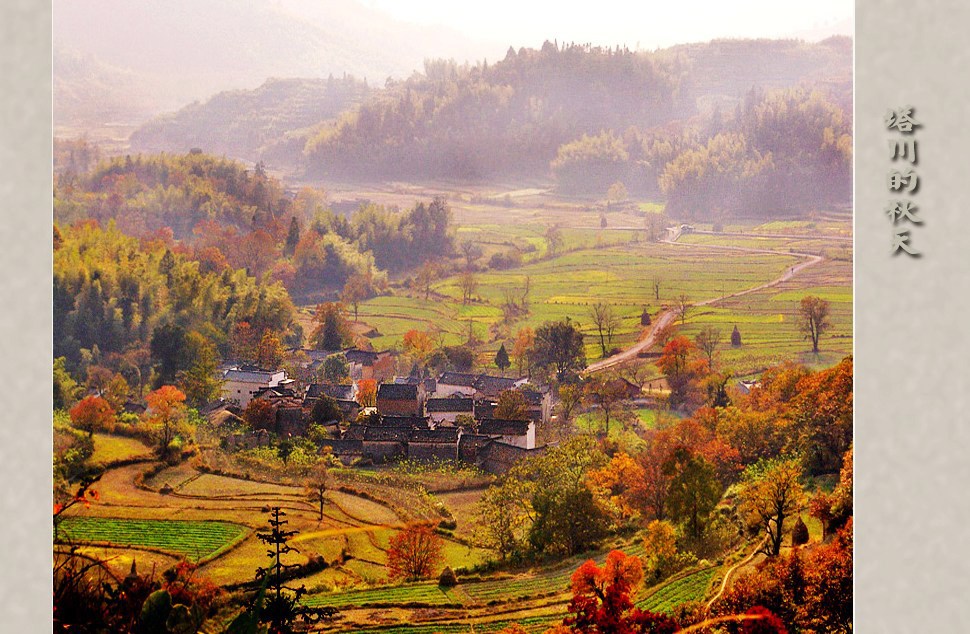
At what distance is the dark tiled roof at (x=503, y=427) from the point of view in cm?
615

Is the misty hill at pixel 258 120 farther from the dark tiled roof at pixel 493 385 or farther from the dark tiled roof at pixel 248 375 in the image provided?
the dark tiled roof at pixel 493 385

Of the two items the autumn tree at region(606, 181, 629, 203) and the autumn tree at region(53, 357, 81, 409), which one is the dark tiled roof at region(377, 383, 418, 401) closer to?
the autumn tree at region(606, 181, 629, 203)

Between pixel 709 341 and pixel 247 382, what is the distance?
9.55 feet

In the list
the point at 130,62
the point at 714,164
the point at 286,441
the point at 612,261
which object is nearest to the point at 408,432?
the point at 286,441

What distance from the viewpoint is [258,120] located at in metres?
6.62

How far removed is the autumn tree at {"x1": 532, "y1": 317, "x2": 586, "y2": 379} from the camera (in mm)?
6227

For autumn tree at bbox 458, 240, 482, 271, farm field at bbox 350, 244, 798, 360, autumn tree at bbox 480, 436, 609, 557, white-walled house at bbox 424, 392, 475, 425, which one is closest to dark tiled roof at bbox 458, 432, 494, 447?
white-walled house at bbox 424, 392, 475, 425

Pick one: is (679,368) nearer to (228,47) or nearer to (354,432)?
(354,432)

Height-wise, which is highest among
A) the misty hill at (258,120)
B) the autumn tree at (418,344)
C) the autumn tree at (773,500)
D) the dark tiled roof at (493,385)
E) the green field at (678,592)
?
the misty hill at (258,120)

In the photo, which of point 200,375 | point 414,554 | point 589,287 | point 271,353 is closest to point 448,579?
point 414,554

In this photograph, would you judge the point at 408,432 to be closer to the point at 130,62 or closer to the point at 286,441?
the point at 286,441

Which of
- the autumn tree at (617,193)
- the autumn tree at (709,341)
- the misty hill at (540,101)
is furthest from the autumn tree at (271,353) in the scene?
the autumn tree at (709,341)

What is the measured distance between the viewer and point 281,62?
6676mm

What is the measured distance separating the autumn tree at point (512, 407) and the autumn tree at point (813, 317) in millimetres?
1744
